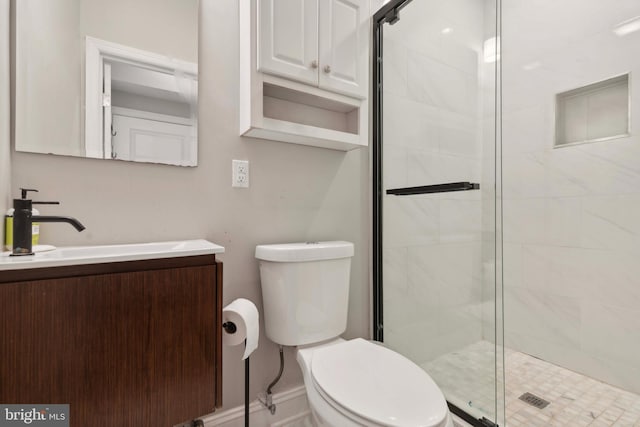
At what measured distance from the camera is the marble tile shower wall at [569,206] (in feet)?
5.19

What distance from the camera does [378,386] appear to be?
92cm

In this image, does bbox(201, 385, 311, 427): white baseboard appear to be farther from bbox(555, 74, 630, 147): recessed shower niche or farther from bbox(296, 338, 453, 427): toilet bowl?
bbox(555, 74, 630, 147): recessed shower niche

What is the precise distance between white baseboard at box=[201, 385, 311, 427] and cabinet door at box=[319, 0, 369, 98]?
142 cm

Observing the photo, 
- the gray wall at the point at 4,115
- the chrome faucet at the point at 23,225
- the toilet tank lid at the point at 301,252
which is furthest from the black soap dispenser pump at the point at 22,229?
the toilet tank lid at the point at 301,252

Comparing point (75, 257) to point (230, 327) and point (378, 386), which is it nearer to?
point (230, 327)

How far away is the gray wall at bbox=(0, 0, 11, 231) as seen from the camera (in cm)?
87

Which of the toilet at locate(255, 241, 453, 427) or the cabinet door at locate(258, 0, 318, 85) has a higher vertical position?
the cabinet door at locate(258, 0, 318, 85)

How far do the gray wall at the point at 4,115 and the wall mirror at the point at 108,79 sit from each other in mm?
32

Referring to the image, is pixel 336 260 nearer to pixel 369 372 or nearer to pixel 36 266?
pixel 369 372

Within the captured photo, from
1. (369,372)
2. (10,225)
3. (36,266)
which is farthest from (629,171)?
(10,225)

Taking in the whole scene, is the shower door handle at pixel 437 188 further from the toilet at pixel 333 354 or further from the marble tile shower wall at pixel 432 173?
the toilet at pixel 333 354

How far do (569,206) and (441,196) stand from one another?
93 centimetres

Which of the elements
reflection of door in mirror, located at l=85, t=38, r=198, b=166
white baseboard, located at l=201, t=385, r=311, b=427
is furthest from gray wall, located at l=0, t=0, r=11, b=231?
white baseboard, located at l=201, t=385, r=311, b=427

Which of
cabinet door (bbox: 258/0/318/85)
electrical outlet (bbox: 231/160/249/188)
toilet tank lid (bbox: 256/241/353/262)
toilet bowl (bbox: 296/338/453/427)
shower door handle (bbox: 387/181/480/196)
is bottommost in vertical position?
toilet bowl (bbox: 296/338/453/427)
